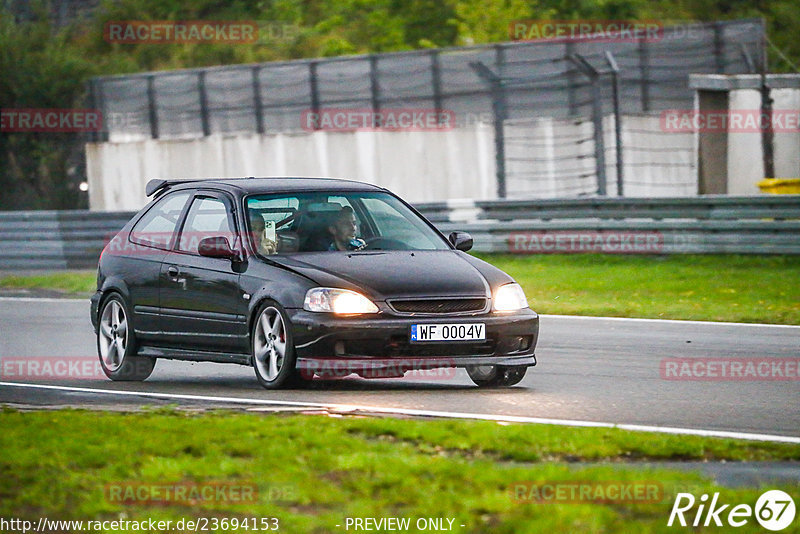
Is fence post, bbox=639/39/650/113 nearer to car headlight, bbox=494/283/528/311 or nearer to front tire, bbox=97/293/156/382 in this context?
front tire, bbox=97/293/156/382

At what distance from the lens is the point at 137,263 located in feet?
39.3

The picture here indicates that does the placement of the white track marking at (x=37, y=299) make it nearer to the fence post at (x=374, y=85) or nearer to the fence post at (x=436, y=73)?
the fence post at (x=436, y=73)

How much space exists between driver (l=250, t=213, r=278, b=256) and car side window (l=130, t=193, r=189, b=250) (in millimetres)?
924

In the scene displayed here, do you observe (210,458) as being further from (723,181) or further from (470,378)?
(723,181)

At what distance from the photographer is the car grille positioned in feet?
33.4

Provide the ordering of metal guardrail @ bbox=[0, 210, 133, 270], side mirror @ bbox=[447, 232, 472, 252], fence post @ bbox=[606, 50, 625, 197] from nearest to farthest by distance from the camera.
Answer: side mirror @ bbox=[447, 232, 472, 252] < fence post @ bbox=[606, 50, 625, 197] < metal guardrail @ bbox=[0, 210, 133, 270]

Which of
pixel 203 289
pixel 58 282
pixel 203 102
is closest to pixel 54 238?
pixel 58 282

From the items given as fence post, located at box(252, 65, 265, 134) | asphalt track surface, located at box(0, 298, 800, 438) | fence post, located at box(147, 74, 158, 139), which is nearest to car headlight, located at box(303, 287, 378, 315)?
asphalt track surface, located at box(0, 298, 800, 438)

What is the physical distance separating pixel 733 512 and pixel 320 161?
2810cm

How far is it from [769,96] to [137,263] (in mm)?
19228

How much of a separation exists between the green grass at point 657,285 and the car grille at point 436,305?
6.42 m

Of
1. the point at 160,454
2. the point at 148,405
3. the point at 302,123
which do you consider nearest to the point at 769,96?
the point at 302,123

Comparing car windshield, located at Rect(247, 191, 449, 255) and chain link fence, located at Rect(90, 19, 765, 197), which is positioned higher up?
chain link fence, located at Rect(90, 19, 765, 197)

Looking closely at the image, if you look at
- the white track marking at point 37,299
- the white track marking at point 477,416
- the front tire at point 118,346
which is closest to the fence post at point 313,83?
the white track marking at point 37,299
